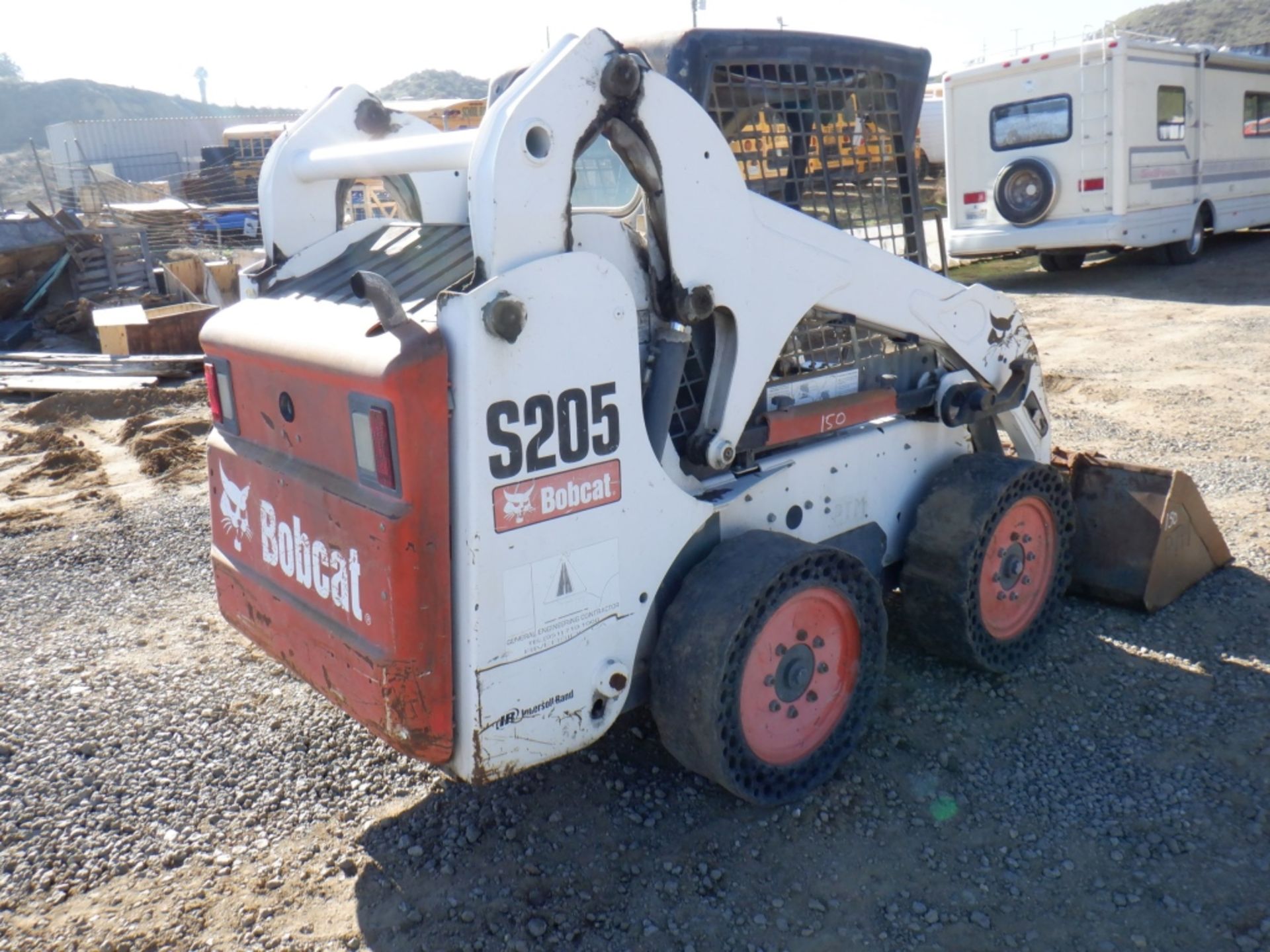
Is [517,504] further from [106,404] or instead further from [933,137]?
[933,137]

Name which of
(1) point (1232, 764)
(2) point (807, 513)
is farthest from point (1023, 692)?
(2) point (807, 513)

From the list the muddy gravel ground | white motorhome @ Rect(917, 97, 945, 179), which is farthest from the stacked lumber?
white motorhome @ Rect(917, 97, 945, 179)

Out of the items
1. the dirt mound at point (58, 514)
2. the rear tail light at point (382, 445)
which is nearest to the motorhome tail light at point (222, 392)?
the rear tail light at point (382, 445)

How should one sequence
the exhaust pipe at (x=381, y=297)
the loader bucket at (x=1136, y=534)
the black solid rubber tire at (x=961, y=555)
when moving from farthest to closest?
the loader bucket at (x=1136, y=534), the black solid rubber tire at (x=961, y=555), the exhaust pipe at (x=381, y=297)

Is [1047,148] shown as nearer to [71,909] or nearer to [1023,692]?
[1023,692]

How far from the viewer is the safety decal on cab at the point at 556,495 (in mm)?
2715

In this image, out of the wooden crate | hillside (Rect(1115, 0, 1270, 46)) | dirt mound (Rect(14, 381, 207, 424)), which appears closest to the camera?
dirt mound (Rect(14, 381, 207, 424))

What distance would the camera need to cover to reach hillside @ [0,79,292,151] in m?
84.9

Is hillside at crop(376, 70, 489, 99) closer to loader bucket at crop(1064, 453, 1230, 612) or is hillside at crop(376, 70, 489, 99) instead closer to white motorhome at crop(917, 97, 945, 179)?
white motorhome at crop(917, 97, 945, 179)

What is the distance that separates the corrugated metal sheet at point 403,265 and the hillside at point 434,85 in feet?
371

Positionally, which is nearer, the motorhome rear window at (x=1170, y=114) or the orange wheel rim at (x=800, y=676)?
the orange wheel rim at (x=800, y=676)

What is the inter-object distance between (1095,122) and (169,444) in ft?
34.4

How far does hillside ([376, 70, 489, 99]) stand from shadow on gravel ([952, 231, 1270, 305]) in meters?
102

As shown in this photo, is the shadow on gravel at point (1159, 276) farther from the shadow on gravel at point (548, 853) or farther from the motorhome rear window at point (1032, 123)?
the shadow on gravel at point (548, 853)
